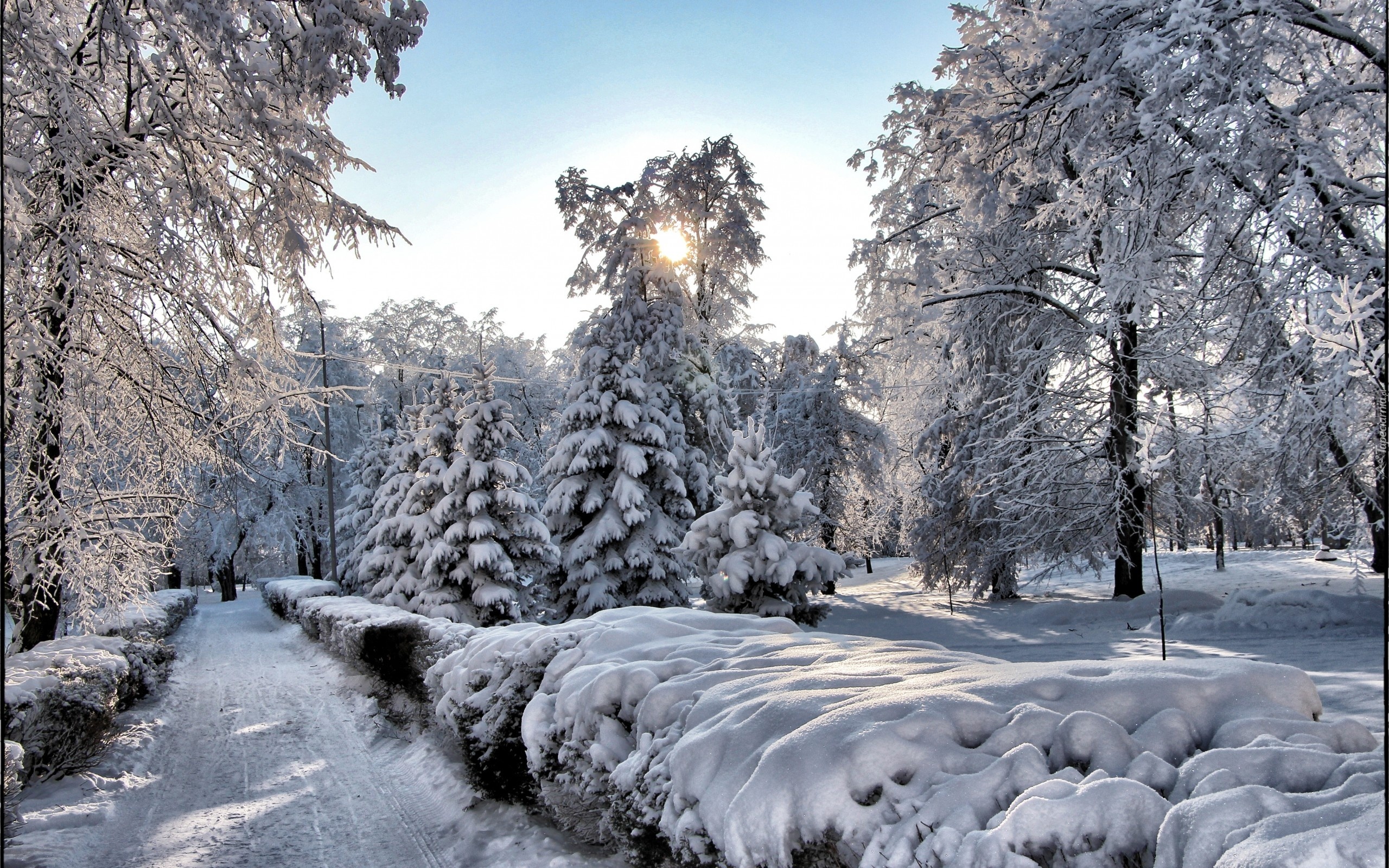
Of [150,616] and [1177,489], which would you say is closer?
[1177,489]

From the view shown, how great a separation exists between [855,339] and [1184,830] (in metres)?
22.6

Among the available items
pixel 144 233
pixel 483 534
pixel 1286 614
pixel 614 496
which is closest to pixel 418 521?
pixel 483 534

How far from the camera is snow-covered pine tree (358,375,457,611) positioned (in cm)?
1634

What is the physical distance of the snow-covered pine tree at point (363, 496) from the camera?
25.9 metres

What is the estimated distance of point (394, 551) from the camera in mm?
18250

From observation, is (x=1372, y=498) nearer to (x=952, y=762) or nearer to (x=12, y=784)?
(x=952, y=762)

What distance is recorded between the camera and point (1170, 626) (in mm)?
11320

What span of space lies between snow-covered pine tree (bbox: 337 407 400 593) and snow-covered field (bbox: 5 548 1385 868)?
11451mm

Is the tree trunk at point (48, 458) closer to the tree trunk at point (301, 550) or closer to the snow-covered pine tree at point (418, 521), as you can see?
the snow-covered pine tree at point (418, 521)

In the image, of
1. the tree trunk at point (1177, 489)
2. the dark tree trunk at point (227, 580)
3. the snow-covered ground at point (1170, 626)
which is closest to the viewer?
the snow-covered ground at point (1170, 626)

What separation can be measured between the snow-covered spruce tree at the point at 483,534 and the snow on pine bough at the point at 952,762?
10530 mm

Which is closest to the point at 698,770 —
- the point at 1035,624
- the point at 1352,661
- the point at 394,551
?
the point at 1352,661

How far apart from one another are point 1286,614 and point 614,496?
1088 centimetres

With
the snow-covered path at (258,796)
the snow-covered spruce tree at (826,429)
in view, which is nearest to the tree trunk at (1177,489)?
the snow-covered spruce tree at (826,429)
